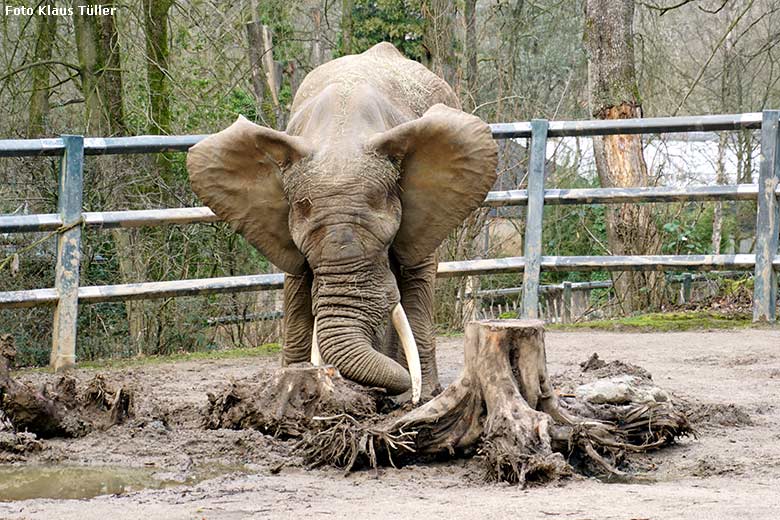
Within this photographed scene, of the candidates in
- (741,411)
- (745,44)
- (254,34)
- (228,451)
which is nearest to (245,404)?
(228,451)

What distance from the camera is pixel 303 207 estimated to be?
253 inches

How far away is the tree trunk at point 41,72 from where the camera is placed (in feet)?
47.8

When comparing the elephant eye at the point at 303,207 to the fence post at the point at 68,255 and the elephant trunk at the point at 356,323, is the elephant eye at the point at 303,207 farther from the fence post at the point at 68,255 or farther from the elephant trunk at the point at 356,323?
the fence post at the point at 68,255


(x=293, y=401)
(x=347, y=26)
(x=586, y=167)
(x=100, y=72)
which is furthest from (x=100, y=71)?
(x=586, y=167)

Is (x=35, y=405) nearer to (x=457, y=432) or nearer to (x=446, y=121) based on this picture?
(x=457, y=432)

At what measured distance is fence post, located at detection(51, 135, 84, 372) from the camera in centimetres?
841

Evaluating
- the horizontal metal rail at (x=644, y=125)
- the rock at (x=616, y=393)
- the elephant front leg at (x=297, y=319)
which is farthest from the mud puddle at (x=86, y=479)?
the horizontal metal rail at (x=644, y=125)

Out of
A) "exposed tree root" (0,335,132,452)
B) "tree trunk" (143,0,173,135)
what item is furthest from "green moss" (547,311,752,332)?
"tree trunk" (143,0,173,135)

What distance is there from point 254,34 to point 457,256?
10.6 meters

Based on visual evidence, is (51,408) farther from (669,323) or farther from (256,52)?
(256,52)

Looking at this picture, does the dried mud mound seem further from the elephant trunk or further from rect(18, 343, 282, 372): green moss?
rect(18, 343, 282, 372): green moss

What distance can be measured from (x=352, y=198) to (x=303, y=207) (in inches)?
12.6

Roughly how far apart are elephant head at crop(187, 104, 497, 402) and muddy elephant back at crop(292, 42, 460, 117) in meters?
0.41

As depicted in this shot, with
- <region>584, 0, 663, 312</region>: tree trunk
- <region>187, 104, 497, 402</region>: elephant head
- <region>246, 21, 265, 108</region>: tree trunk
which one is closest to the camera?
<region>187, 104, 497, 402</region>: elephant head
